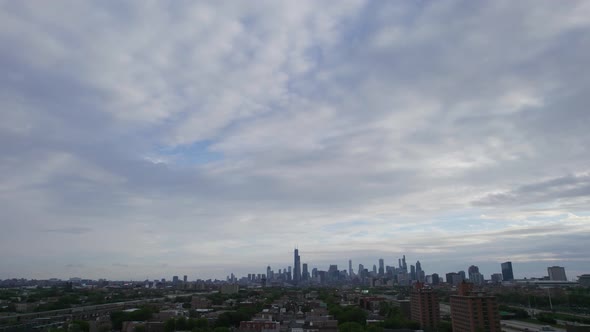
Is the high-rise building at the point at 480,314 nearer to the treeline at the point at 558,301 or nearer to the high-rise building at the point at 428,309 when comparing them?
the high-rise building at the point at 428,309

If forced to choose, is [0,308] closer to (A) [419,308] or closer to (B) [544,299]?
(A) [419,308]

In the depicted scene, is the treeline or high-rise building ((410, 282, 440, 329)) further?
the treeline

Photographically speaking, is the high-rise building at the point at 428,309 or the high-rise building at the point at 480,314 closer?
the high-rise building at the point at 480,314

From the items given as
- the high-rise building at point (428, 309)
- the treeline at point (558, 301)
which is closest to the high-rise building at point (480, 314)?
the high-rise building at point (428, 309)

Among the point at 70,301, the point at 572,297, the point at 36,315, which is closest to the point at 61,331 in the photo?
the point at 36,315

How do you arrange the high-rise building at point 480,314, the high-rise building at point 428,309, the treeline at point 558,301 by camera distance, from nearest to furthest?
the high-rise building at point 480,314, the high-rise building at point 428,309, the treeline at point 558,301

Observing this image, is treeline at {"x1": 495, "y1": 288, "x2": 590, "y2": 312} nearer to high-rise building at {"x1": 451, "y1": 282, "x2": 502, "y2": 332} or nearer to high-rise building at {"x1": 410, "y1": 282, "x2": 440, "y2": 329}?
high-rise building at {"x1": 410, "y1": 282, "x2": 440, "y2": 329}

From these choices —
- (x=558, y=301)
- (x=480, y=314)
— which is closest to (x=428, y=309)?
(x=480, y=314)

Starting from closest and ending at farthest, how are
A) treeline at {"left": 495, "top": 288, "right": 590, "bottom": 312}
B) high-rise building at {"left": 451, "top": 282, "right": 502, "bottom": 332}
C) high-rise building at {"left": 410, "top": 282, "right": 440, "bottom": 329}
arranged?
high-rise building at {"left": 451, "top": 282, "right": 502, "bottom": 332} < high-rise building at {"left": 410, "top": 282, "right": 440, "bottom": 329} < treeline at {"left": 495, "top": 288, "right": 590, "bottom": 312}

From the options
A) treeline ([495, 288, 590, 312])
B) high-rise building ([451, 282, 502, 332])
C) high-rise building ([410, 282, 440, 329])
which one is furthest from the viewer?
treeline ([495, 288, 590, 312])

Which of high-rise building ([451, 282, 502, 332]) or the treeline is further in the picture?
the treeline

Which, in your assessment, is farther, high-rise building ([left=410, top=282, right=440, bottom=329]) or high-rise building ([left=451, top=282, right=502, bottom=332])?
high-rise building ([left=410, top=282, right=440, bottom=329])

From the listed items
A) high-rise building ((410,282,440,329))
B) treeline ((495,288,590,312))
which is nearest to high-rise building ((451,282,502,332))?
high-rise building ((410,282,440,329))

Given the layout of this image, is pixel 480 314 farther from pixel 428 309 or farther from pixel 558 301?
pixel 558 301
